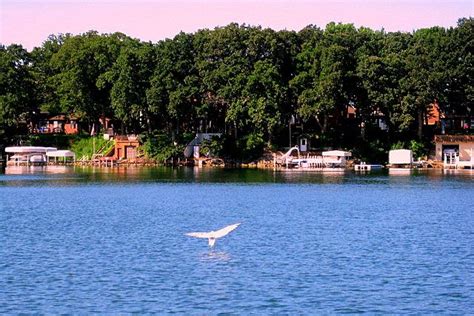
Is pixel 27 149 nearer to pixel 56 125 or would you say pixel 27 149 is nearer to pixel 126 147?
pixel 126 147

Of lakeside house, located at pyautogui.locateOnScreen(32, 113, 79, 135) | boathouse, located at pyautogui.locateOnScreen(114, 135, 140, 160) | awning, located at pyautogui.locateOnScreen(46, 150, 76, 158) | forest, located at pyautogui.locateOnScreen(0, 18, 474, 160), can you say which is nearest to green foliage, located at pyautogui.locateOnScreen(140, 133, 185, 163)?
forest, located at pyautogui.locateOnScreen(0, 18, 474, 160)

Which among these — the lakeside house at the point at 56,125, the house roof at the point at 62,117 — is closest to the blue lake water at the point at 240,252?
the house roof at the point at 62,117

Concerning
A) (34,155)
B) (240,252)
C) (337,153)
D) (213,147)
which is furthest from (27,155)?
(240,252)

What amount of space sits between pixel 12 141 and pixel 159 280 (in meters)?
95.9

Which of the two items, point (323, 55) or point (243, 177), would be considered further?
point (323, 55)

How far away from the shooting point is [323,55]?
4166 inches

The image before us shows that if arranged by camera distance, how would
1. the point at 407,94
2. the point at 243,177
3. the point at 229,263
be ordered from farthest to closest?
1. the point at 407,94
2. the point at 243,177
3. the point at 229,263

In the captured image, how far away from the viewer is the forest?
105 m

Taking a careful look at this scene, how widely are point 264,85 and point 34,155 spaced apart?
31877mm

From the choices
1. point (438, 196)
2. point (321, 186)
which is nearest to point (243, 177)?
point (321, 186)

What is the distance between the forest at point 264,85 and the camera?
104938mm

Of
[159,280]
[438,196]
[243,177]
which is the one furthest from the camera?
[243,177]

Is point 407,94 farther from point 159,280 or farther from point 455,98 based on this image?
point 159,280

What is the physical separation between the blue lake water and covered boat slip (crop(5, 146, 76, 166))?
4693 centimetres
